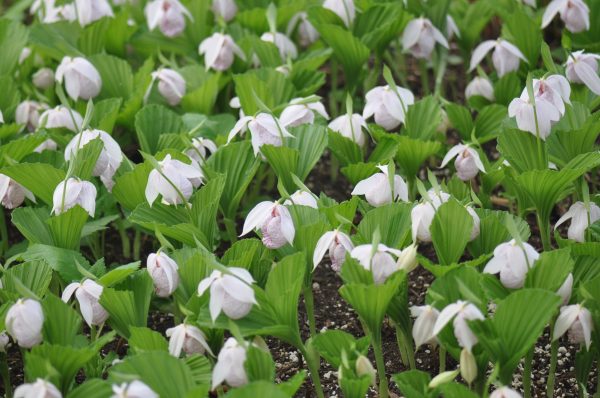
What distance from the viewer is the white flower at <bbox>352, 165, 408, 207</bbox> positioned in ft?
5.67

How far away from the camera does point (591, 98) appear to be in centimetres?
209

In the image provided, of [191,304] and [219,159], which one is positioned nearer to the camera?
[191,304]

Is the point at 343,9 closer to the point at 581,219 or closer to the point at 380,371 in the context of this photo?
the point at 581,219

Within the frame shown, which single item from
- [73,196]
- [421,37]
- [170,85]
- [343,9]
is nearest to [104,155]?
[73,196]

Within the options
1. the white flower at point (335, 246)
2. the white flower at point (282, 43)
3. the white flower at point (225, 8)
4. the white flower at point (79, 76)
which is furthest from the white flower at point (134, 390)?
the white flower at point (225, 8)

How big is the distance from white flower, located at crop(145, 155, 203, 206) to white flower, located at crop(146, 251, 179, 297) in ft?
0.49

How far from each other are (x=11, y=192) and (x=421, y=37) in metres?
1.08

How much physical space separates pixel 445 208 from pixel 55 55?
130cm

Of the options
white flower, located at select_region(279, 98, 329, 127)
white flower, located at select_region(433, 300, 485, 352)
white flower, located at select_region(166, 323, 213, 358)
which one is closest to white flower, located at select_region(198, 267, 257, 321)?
white flower, located at select_region(166, 323, 213, 358)

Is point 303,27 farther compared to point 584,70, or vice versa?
point 303,27

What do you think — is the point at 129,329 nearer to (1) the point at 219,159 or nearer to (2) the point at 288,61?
(1) the point at 219,159

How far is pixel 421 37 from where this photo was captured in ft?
7.81

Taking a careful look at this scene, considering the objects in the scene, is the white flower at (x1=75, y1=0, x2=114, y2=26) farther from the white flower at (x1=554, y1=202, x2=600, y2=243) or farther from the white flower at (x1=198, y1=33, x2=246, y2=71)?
the white flower at (x1=554, y1=202, x2=600, y2=243)

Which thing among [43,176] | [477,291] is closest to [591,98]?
[477,291]
